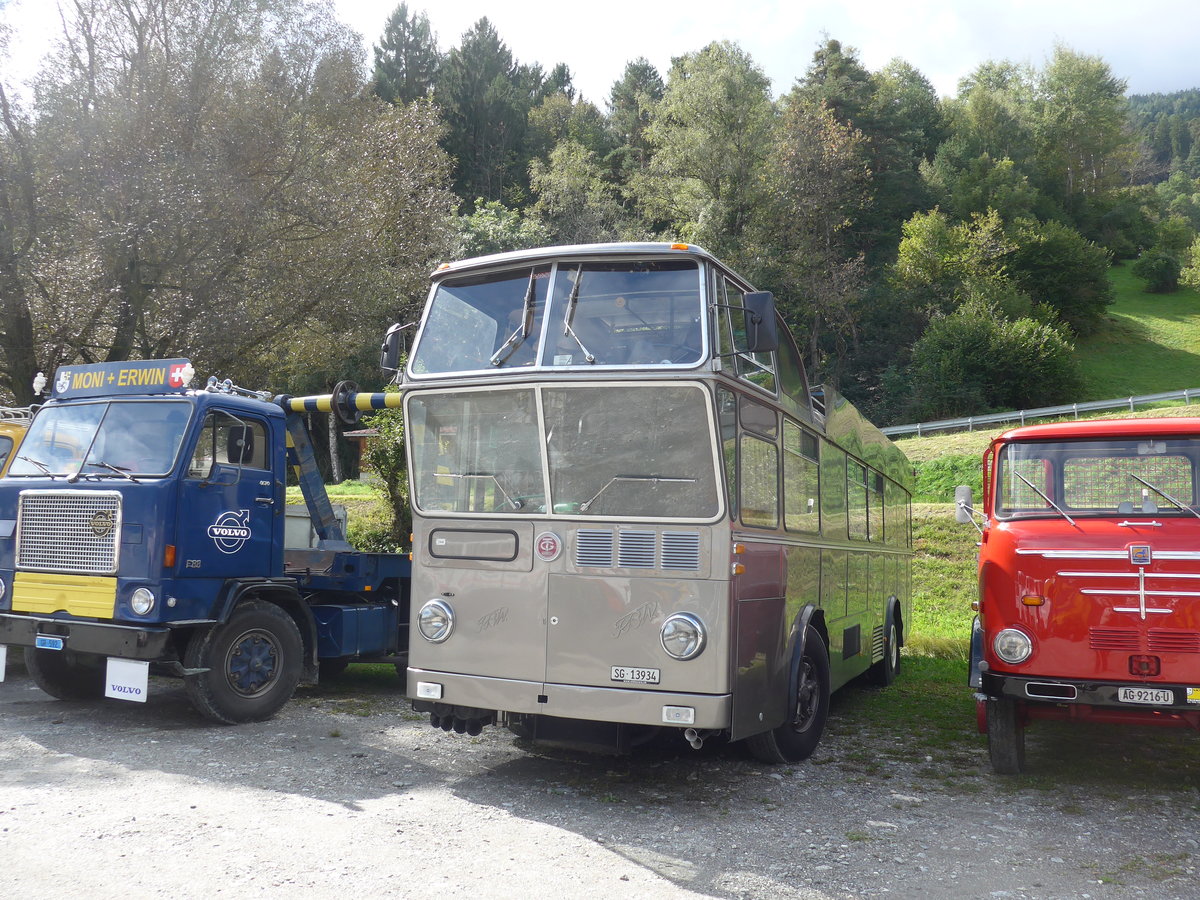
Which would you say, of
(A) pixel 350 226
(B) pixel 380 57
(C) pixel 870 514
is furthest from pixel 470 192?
(C) pixel 870 514

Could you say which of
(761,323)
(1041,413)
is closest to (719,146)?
(1041,413)

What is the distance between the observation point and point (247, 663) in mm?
8844

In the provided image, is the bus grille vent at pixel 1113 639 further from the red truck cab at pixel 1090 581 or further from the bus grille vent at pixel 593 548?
the bus grille vent at pixel 593 548

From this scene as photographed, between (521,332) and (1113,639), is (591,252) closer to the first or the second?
(521,332)

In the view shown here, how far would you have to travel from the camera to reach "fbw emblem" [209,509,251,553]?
28.6 ft

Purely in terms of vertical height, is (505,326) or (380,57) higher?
(380,57)

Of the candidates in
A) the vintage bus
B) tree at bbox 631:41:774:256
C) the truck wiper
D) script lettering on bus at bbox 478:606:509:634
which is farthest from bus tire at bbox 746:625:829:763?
tree at bbox 631:41:774:256

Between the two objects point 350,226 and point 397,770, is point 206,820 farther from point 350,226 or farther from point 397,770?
point 350,226

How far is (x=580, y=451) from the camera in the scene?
21.0 ft

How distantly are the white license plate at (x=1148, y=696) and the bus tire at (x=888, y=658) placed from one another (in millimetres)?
5093

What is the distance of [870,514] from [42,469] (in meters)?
8.54

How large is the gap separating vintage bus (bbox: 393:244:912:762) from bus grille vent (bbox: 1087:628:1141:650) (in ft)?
6.43

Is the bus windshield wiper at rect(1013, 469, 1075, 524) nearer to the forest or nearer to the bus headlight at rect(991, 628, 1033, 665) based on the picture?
the bus headlight at rect(991, 628, 1033, 665)

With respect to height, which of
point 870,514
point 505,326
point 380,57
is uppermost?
point 380,57
